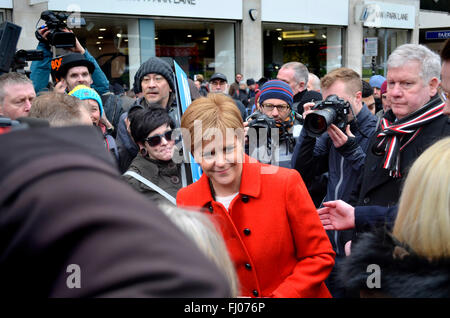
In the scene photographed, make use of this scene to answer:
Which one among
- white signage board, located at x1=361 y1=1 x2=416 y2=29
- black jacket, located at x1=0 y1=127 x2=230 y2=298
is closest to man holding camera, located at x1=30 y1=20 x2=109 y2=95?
black jacket, located at x1=0 y1=127 x2=230 y2=298

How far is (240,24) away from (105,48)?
185 inches

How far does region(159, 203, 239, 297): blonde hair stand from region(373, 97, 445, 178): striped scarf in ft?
Result: 5.14

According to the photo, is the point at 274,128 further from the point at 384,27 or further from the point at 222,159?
the point at 384,27

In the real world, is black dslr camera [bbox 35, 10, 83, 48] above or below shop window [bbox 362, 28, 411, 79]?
below

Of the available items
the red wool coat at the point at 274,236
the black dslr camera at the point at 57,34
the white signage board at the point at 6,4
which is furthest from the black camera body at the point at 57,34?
the white signage board at the point at 6,4

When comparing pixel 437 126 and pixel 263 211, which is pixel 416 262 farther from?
pixel 437 126

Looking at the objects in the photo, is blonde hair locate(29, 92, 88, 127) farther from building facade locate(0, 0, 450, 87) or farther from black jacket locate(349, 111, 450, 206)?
building facade locate(0, 0, 450, 87)

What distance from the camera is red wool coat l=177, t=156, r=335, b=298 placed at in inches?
80.2

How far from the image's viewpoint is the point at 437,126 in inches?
97.7

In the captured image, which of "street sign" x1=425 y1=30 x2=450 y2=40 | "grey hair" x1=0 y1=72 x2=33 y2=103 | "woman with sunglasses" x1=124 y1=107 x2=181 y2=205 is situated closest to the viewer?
"woman with sunglasses" x1=124 y1=107 x2=181 y2=205

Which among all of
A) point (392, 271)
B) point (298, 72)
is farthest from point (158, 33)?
point (392, 271)

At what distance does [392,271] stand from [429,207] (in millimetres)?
233

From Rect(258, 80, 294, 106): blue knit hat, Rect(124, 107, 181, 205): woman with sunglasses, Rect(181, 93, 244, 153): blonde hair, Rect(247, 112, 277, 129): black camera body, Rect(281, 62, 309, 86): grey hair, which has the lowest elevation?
Rect(124, 107, 181, 205): woman with sunglasses

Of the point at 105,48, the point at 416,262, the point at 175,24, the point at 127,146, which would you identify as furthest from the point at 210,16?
the point at 416,262
